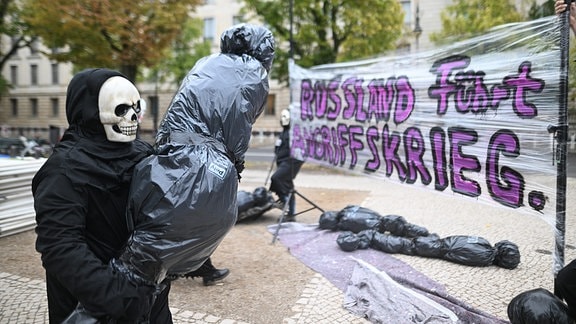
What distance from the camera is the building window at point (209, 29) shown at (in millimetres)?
37984

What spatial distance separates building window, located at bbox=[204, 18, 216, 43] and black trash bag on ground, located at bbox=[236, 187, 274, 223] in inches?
1333

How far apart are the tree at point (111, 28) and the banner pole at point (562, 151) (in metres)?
11.3

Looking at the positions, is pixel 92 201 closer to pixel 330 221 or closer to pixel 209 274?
pixel 209 274

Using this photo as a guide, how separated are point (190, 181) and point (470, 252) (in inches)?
151

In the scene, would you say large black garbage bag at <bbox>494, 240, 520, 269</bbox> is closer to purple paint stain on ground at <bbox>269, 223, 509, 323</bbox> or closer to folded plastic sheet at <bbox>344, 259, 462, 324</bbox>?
purple paint stain on ground at <bbox>269, 223, 509, 323</bbox>

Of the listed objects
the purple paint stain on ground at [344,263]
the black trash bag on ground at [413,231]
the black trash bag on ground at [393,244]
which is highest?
the black trash bag on ground at [413,231]

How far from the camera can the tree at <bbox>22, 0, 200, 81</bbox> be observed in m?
11.6

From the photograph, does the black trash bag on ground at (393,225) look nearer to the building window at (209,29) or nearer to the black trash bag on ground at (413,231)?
the black trash bag on ground at (413,231)

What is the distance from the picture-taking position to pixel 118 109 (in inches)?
70.6

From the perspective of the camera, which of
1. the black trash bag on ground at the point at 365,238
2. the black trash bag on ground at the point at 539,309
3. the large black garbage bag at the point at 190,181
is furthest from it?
the black trash bag on ground at the point at 365,238

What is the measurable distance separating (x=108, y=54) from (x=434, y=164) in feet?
36.3

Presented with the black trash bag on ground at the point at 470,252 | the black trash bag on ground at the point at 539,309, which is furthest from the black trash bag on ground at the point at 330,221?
the black trash bag on ground at the point at 539,309

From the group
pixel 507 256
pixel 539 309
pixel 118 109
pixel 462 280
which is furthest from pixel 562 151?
pixel 118 109

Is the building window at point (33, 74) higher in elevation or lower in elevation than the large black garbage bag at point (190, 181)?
higher
